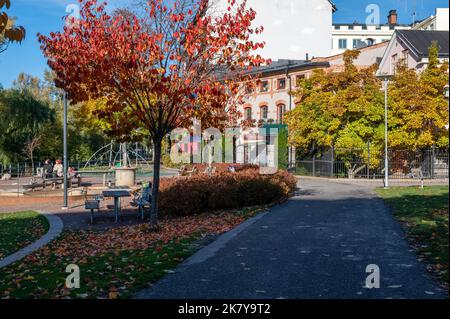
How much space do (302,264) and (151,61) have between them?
5741 millimetres

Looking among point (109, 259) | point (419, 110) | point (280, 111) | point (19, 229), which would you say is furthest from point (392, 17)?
point (109, 259)

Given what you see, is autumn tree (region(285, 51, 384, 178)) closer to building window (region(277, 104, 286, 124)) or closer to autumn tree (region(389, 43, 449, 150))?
autumn tree (region(389, 43, 449, 150))

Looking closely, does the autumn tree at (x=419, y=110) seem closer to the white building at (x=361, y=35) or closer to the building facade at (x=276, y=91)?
the building facade at (x=276, y=91)

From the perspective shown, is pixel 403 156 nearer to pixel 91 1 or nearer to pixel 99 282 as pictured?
pixel 91 1

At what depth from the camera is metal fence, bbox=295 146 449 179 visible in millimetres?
28250

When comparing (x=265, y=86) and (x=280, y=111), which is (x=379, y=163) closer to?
(x=280, y=111)

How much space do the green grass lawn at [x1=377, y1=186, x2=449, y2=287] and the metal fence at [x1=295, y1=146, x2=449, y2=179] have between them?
11.7 metres

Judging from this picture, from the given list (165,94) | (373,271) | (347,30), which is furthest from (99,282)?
(347,30)

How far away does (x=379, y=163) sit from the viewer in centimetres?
2917

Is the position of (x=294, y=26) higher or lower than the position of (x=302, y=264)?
higher

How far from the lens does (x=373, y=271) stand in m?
6.24

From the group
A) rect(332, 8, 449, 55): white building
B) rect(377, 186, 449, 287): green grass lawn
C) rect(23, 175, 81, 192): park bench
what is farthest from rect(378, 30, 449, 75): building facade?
rect(332, 8, 449, 55): white building

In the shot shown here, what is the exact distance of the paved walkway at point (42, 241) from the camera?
27.4 ft
